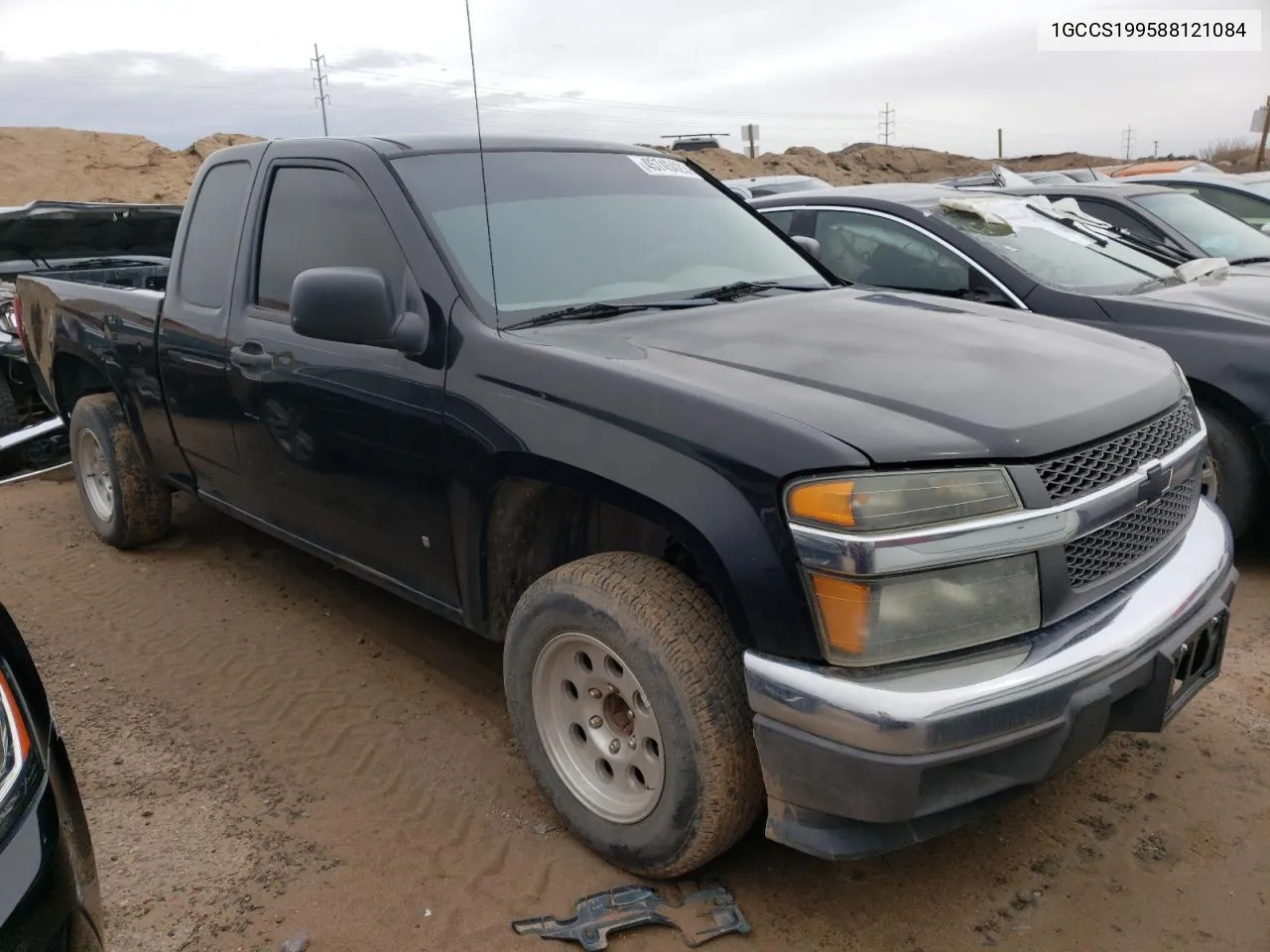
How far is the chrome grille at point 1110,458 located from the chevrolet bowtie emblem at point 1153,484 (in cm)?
3

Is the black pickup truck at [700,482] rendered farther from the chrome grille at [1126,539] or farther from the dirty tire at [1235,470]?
the dirty tire at [1235,470]

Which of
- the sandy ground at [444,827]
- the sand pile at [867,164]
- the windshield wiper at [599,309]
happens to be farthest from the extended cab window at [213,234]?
the sand pile at [867,164]

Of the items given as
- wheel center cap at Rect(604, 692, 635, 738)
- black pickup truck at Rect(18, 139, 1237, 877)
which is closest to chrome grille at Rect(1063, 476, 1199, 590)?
black pickup truck at Rect(18, 139, 1237, 877)

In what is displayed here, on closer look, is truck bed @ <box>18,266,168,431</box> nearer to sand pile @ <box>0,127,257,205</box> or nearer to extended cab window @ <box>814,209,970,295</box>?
extended cab window @ <box>814,209,970,295</box>

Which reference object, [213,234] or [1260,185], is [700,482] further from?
[1260,185]

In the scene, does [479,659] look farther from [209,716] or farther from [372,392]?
[372,392]

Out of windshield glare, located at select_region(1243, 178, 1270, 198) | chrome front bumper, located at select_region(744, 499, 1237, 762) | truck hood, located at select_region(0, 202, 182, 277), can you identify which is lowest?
chrome front bumper, located at select_region(744, 499, 1237, 762)

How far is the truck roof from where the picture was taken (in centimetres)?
338

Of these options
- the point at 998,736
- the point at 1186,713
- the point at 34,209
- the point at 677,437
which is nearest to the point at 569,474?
the point at 677,437

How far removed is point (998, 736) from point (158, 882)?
2.14 metres

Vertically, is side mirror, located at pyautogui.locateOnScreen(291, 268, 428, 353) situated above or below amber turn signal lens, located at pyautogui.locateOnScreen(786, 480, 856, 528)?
above

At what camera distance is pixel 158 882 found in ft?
8.80

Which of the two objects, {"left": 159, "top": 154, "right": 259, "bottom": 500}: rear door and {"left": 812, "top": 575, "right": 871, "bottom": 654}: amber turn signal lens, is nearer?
{"left": 812, "top": 575, "right": 871, "bottom": 654}: amber turn signal lens

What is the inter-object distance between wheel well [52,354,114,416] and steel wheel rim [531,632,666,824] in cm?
343
